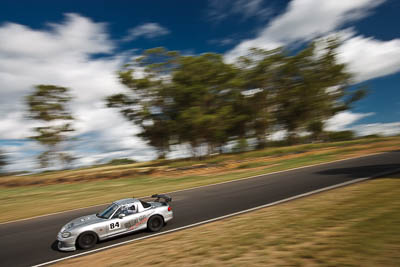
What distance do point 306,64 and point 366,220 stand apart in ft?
145

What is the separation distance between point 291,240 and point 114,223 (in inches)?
214

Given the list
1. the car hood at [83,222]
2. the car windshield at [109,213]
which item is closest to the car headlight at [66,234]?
the car hood at [83,222]

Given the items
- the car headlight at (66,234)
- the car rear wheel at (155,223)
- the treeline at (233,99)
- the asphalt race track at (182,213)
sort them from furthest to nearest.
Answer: the treeline at (233,99) < the car rear wheel at (155,223) < the asphalt race track at (182,213) < the car headlight at (66,234)

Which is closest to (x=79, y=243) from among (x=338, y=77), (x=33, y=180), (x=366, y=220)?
(x=366, y=220)

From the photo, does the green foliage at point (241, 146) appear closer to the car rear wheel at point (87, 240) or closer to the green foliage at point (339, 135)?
the green foliage at point (339, 135)

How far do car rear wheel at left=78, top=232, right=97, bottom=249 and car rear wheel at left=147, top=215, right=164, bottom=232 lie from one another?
1.76 m

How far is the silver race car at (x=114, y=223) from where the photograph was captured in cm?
756

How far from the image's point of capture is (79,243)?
297 inches

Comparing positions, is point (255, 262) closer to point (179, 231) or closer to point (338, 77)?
point (179, 231)

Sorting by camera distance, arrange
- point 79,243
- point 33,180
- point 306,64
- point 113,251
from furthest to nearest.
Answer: point 306,64, point 33,180, point 79,243, point 113,251

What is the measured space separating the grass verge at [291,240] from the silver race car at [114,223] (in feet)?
2.60

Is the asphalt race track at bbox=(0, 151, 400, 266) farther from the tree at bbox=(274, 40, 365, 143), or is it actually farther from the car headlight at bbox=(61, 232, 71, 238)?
the tree at bbox=(274, 40, 365, 143)

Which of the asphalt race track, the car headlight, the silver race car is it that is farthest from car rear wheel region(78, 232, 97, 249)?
the car headlight

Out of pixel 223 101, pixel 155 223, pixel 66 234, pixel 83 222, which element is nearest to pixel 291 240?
pixel 155 223
